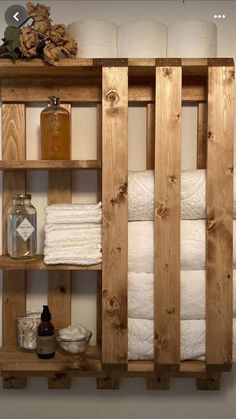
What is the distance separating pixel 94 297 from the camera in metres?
1.64

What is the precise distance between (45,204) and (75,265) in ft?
1.00

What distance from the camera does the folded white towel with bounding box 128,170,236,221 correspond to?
1.45 metres

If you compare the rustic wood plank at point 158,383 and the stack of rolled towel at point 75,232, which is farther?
the rustic wood plank at point 158,383

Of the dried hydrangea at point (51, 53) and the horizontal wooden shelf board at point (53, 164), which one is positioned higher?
the dried hydrangea at point (51, 53)

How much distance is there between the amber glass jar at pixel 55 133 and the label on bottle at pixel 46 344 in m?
0.57

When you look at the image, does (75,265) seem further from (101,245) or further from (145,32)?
(145,32)

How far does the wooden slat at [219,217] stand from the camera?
1.42 meters

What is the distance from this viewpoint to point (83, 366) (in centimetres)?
146

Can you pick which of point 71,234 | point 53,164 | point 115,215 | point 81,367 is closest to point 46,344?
point 81,367

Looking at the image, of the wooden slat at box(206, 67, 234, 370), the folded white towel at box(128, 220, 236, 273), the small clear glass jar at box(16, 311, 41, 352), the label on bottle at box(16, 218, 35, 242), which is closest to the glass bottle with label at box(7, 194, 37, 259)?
the label on bottle at box(16, 218, 35, 242)

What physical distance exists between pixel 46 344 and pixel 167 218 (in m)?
0.55

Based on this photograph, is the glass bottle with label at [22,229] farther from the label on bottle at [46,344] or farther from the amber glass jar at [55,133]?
the label on bottle at [46,344]

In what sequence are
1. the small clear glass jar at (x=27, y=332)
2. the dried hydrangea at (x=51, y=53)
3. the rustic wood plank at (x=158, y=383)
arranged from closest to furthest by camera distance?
the dried hydrangea at (x=51, y=53) < the small clear glass jar at (x=27, y=332) < the rustic wood plank at (x=158, y=383)

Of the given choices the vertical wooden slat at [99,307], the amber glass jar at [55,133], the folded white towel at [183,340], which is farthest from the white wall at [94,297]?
the folded white towel at [183,340]
